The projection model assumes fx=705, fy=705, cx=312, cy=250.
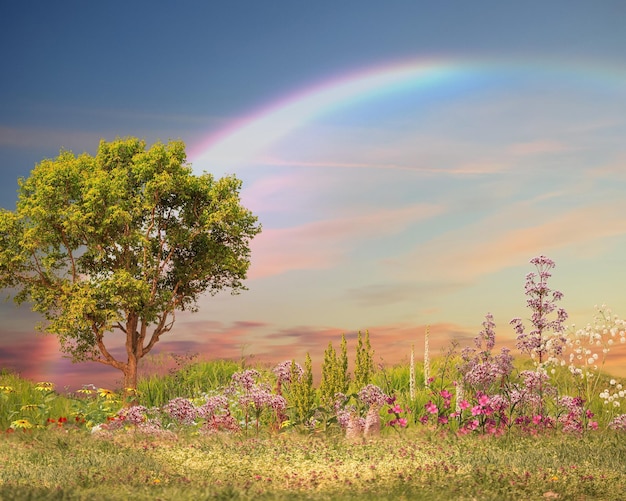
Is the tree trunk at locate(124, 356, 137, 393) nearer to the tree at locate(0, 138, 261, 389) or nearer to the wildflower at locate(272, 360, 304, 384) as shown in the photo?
the tree at locate(0, 138, 261, 389)

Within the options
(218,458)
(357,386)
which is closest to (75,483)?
(218,458)

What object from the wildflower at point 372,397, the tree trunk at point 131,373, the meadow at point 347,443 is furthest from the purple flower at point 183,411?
the tree trunk at point 131,373

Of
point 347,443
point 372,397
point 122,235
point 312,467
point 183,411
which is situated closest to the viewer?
point 312,467

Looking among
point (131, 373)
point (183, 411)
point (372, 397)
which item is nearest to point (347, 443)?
point (372, 397)

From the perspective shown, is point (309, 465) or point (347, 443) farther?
point (347, 443)

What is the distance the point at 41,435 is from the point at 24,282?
10.3 metres

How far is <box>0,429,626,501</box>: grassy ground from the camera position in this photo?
8.48m

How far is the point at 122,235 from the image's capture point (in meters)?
22.1

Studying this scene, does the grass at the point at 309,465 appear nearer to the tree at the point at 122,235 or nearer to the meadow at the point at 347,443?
the meadow at the point at 347,443

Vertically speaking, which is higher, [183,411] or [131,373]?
[131,373]

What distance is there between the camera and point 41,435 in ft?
44.9

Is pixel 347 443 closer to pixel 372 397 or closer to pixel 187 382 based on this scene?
pixel 372 397

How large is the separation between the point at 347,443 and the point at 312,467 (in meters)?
2.61

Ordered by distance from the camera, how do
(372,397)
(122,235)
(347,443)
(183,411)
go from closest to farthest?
1. (347,443)
2. (372,397)
3. (183,411)
4. (122,235)
